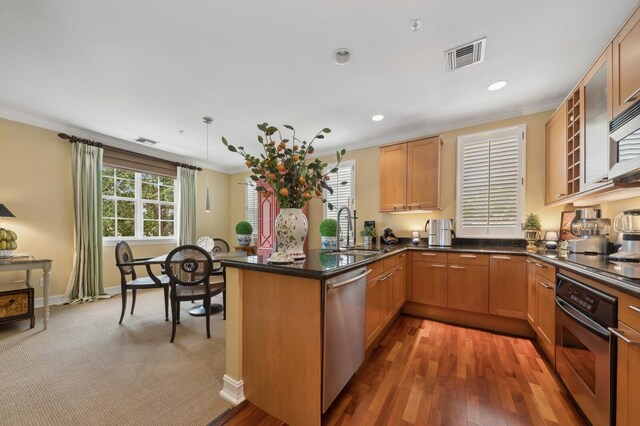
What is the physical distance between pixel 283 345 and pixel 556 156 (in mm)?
3315

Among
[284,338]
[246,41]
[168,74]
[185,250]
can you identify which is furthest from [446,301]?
[168,74]

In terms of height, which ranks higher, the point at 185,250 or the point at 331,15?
the point at 331,15

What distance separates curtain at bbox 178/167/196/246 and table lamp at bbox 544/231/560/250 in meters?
5.87

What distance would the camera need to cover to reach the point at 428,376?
1893 mm

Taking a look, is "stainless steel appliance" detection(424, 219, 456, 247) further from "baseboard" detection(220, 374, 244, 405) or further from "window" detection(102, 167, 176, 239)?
"window" detection(102, 167, 176, 239)

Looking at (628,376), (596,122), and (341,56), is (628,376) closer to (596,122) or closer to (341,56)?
(596,122)

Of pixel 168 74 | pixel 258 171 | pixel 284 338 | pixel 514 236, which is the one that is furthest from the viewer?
pixel 514 236

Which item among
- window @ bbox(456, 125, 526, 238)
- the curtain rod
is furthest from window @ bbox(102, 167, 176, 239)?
window @ bbox(456, 125, 526, 238)

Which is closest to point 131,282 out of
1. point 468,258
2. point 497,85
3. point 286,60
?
point 286,60

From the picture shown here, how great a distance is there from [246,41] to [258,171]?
3.91 feet

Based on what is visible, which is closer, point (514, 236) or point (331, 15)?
point (331, 15)

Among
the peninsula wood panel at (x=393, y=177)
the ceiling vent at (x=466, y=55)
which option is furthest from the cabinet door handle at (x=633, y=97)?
the peninsula wood panel at (x=393, y=177)

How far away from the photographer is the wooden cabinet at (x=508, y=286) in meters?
2.49

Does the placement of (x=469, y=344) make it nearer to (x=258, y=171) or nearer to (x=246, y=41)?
(x=258, y=171)
